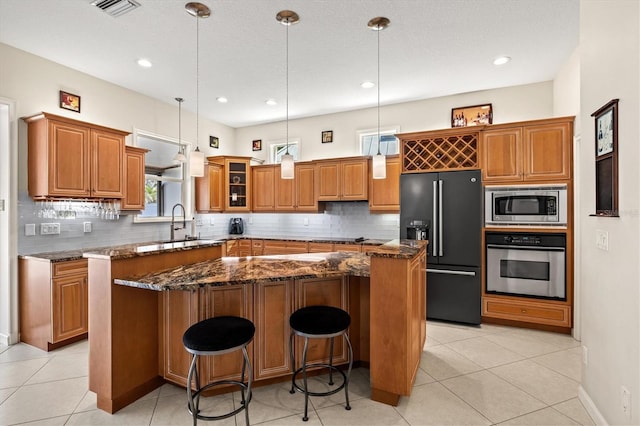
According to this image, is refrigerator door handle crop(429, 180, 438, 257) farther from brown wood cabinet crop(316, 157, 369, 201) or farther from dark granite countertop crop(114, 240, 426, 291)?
dark granite countertop crop(114, 240, 426, 291)

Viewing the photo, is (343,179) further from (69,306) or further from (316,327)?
(69,306)

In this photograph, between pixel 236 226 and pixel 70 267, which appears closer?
pixel 70 267

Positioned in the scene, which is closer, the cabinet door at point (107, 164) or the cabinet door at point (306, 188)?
the cabinet door at point (107, 164)

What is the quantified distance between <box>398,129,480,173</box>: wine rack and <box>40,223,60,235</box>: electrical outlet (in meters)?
4.19

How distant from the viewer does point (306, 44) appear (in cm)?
330

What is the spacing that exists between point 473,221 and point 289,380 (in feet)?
9.05

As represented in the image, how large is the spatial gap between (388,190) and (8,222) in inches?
176

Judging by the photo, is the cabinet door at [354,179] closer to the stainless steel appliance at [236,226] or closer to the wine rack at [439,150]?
the wine rack at [439,150]

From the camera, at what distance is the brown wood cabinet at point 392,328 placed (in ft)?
7.20

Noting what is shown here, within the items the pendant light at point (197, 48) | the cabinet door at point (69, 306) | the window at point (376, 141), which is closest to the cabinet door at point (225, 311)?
the pendant light at point (197, 48)

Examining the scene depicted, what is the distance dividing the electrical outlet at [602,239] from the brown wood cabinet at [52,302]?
4.44 m

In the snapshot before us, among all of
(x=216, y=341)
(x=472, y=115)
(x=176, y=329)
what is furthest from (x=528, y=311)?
(x=176, y=329)

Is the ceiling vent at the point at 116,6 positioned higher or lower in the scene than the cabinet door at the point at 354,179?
higher

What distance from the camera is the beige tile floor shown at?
A: 211 centimetres
